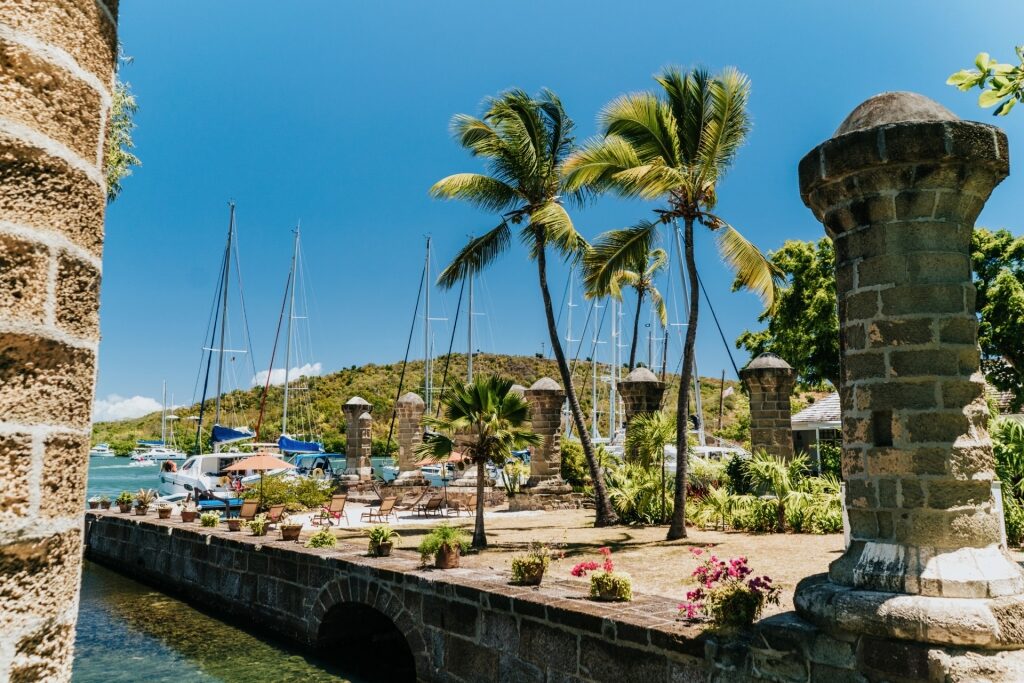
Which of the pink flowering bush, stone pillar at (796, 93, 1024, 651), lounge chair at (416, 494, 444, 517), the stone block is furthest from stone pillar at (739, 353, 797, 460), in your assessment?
the stone block

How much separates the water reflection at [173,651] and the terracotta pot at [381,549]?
194cm

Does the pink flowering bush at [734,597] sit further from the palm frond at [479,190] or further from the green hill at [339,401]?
the green hill at [339,401]

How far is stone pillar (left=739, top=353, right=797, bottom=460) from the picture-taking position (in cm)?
1781

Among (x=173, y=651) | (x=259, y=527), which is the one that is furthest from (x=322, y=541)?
(x=173, y=651)

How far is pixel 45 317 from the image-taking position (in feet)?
5.20

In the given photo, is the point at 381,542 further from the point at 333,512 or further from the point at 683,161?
the point at 683,161

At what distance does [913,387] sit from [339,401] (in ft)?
225

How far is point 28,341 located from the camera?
154cm

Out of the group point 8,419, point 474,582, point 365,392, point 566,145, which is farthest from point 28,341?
point 365,392

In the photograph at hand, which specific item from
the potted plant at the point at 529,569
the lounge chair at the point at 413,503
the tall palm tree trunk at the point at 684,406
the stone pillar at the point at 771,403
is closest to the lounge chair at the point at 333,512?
the lounge chair at the point at 413,503

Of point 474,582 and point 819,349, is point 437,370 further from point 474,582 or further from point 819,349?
point 474,582

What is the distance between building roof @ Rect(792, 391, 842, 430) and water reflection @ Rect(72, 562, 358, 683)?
21380 millimetres

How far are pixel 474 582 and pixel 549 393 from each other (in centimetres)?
1186

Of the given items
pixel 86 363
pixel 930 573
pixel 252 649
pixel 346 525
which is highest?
pixel 86 363
